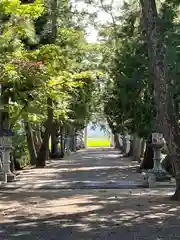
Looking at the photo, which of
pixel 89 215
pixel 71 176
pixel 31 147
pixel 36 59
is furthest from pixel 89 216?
pixel 31 147

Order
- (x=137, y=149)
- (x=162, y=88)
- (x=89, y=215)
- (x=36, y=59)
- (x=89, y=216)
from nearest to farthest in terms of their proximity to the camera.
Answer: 1. (x=89, y=216)
2. (x=89, y=215)
3. (x=162, y=88)
4. (x=36, y=59)
5. (x=137, y=149)

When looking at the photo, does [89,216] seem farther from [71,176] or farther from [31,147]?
[31,147]

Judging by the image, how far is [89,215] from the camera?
10125 millimetres

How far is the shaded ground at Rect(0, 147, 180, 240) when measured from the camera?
26.8ft

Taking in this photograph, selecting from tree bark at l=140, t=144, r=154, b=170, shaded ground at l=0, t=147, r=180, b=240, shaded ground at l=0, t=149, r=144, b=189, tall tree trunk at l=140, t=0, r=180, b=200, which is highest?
tall tree trunk at l=140, t=0, r=180, b=200

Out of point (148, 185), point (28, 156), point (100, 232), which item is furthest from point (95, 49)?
point (100, 232)

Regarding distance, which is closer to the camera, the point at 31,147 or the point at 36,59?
the point at 36,59

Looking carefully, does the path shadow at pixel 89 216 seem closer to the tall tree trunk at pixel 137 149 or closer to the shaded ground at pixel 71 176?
the shaded ground at pixel 71 176

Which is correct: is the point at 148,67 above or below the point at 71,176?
above

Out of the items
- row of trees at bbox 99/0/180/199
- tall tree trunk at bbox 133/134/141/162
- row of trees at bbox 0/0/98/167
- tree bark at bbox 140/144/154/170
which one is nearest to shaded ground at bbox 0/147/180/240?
row of trees at bbox 99/0/180/199

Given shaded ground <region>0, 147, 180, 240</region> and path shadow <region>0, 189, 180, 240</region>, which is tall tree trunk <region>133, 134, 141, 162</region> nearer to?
shaded ground <region>0, 147, 180, 240</region>

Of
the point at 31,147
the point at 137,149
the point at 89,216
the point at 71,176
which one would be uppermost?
the point at 31,147

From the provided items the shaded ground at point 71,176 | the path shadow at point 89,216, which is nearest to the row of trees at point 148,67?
the path shadow at point 89,216

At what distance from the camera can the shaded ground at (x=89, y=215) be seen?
26.8ft
